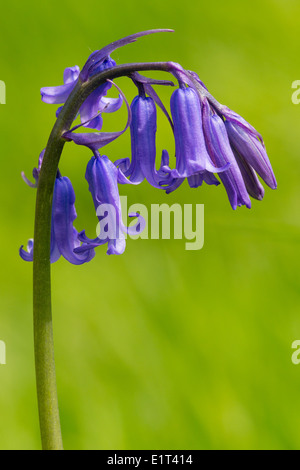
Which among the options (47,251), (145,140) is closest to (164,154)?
(145,140)

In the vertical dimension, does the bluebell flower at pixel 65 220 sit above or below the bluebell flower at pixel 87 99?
below

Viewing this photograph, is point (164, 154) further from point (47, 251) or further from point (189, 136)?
point (47, 251)

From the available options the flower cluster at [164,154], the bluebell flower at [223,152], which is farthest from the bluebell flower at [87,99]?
the bluebell flower at [223,152]

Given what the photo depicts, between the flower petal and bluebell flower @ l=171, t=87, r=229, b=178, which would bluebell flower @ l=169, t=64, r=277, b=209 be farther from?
the flower petal

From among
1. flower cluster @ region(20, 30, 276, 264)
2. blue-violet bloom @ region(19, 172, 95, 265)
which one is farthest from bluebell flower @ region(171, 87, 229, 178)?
blue-violet bloom @ region(19, 172, 95, 265)

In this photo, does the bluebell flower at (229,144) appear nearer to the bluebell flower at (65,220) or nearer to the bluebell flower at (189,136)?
the bluebell flower at (189,136)
